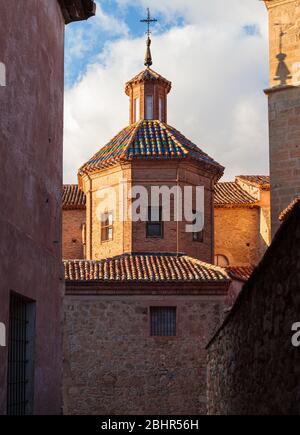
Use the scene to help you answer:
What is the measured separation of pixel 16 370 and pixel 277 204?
418 inches

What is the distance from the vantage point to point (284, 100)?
61.9ft

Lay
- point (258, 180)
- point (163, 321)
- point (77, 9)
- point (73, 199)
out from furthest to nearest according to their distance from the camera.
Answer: point (258, 180)
point (73, 199)
point (163, 321)
point (77, 9)

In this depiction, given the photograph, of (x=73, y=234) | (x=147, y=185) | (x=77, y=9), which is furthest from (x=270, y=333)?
(x=73, y=234)

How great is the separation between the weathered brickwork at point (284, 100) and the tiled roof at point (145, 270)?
4.14m

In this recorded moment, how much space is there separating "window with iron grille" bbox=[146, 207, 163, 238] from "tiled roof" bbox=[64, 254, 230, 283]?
75.8 inches

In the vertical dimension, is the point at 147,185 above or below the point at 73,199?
below

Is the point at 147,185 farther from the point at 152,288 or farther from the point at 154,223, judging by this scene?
the point at 152,288

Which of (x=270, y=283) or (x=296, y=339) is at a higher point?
(x=270, y=283)

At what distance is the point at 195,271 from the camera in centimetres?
2212

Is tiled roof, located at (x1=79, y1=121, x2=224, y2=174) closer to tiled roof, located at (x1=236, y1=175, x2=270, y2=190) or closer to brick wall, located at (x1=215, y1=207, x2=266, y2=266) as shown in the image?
brick wall, located at (x1=215, y1=207, x2=266, y2=266)

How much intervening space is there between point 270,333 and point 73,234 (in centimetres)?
2770
